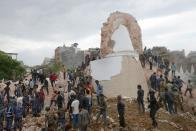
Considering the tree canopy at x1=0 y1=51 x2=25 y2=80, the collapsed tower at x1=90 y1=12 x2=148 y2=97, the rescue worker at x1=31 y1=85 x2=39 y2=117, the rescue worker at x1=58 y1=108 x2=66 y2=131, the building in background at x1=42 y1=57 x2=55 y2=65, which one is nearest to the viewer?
the rescue worker at x1=58 y1=108 x2=66 y2=131

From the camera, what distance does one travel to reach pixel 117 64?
2752 cm

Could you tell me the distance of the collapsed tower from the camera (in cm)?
2695

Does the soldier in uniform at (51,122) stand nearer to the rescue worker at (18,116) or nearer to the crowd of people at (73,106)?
the crowd of people at (73,106)

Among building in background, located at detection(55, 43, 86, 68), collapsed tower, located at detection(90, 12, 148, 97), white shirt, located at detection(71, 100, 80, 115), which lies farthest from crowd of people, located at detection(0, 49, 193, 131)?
building in background, located at detection(55, 43, 86, 68)

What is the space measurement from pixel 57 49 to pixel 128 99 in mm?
30041

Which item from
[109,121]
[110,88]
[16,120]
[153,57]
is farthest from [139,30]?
[16,120]

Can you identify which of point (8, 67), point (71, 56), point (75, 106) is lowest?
point (75, 106)

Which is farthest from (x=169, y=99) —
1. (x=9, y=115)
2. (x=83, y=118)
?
(x=9, y=115)

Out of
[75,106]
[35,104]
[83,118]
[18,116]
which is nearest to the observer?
[83,118]

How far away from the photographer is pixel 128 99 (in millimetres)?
25578

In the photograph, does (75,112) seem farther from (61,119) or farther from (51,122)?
(51,122)

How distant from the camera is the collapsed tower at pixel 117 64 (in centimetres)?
2695

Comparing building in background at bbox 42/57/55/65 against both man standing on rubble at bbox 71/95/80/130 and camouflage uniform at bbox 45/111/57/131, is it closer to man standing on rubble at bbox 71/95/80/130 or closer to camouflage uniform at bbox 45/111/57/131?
man standing on rubble at bbox 71/95/80/130

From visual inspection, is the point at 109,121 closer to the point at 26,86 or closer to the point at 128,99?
the point at 128,99
